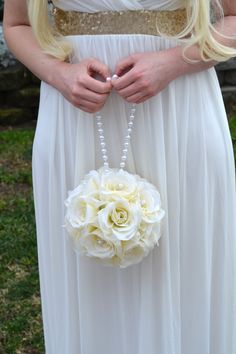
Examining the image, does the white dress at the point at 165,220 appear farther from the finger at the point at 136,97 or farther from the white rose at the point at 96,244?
the white rose at the point at 96,244

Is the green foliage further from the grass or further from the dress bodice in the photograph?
the dress bodice

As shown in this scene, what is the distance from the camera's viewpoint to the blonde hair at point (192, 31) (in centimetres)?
171

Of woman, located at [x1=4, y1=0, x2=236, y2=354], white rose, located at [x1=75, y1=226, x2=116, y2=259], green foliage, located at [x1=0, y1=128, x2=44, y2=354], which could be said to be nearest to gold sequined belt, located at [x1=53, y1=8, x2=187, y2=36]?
woman, located at [x1=4, y1=0, x2=236, y2=354]

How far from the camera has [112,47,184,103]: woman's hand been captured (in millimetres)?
1688

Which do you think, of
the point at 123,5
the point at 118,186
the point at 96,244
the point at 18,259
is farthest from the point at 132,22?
the point at 18,259

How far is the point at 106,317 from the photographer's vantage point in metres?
1.98

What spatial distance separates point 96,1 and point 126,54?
6.0 inches

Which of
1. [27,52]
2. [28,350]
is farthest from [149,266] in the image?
[28,350]

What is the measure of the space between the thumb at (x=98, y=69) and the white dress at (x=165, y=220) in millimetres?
47

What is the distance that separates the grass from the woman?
0.78 meters

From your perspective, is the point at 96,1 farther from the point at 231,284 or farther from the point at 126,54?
the point at 231,284

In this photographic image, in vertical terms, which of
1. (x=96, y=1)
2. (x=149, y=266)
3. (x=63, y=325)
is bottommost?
(x=63, y=325)

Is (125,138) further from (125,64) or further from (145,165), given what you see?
(125,64)

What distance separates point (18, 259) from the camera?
3.43m
